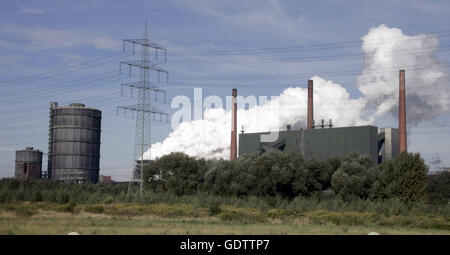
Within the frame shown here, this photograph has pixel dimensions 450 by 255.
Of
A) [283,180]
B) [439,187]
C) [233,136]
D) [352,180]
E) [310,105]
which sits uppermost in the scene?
[310,105]

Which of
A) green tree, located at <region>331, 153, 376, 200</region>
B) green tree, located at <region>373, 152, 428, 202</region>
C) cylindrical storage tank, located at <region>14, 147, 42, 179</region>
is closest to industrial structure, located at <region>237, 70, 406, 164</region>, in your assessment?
green tree, located at <region>331, 153, 376, 200</region>

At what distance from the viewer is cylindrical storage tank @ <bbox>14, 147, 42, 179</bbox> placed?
130 m

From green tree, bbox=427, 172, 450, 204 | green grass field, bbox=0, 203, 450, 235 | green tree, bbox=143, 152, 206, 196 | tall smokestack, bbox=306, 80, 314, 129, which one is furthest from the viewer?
tall smokestack, bbox=306, 80, 314, 129

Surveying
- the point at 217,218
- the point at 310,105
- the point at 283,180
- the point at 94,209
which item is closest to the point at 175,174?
the point at 283,180

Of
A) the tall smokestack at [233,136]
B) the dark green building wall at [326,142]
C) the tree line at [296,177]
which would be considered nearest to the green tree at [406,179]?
the tree line at [296,177]

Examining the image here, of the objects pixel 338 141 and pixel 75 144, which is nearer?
pixel 338 141

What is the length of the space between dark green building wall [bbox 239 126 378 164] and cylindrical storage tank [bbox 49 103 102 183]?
4195 cm

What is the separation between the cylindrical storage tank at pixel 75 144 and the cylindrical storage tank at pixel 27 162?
12.5ft

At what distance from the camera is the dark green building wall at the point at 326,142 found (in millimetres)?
100188

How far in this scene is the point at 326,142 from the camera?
106438 mm

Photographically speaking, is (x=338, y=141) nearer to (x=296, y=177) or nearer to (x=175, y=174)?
(x=296, y=177)

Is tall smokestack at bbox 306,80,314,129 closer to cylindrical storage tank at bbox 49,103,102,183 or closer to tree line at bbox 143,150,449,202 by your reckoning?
tree line at bbox 143,150,449,202

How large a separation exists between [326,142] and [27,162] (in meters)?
79.3
